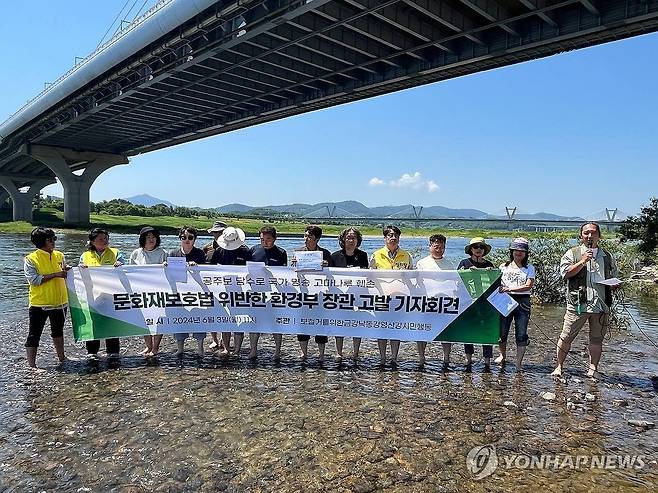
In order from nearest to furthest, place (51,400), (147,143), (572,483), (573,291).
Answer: (572,483), (51,400), (573,291), (147,143)

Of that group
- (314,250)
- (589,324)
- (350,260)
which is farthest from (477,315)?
(314,250)

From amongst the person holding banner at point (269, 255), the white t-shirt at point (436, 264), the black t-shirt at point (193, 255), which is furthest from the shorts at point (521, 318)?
the black t-shirt at point (193, 255)

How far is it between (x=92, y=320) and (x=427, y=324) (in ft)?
16.1

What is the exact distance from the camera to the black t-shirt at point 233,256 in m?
7.29

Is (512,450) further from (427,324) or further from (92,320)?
(92,320)

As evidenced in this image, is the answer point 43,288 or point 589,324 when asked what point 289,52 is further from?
point 589,324

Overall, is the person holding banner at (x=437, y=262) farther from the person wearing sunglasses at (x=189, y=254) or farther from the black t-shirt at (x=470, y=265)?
the person wearing sunglasses at (x=189, y=254)

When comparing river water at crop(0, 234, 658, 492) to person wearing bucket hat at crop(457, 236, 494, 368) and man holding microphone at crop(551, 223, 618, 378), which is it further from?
man holding microphone at crop(551, 223, 618, 378)

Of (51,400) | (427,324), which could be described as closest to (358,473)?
(427,324)

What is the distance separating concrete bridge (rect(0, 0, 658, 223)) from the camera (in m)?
21.5

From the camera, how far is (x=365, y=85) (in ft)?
106

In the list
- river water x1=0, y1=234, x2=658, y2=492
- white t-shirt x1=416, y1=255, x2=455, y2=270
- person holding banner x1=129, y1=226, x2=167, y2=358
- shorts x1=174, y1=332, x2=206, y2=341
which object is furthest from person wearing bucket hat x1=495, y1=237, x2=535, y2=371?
person holding banner x1=129, y1=226, x2=167, y2=358

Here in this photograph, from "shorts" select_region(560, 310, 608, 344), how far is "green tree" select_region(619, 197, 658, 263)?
18.3 metres

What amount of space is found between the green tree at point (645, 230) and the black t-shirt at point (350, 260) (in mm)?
19820
